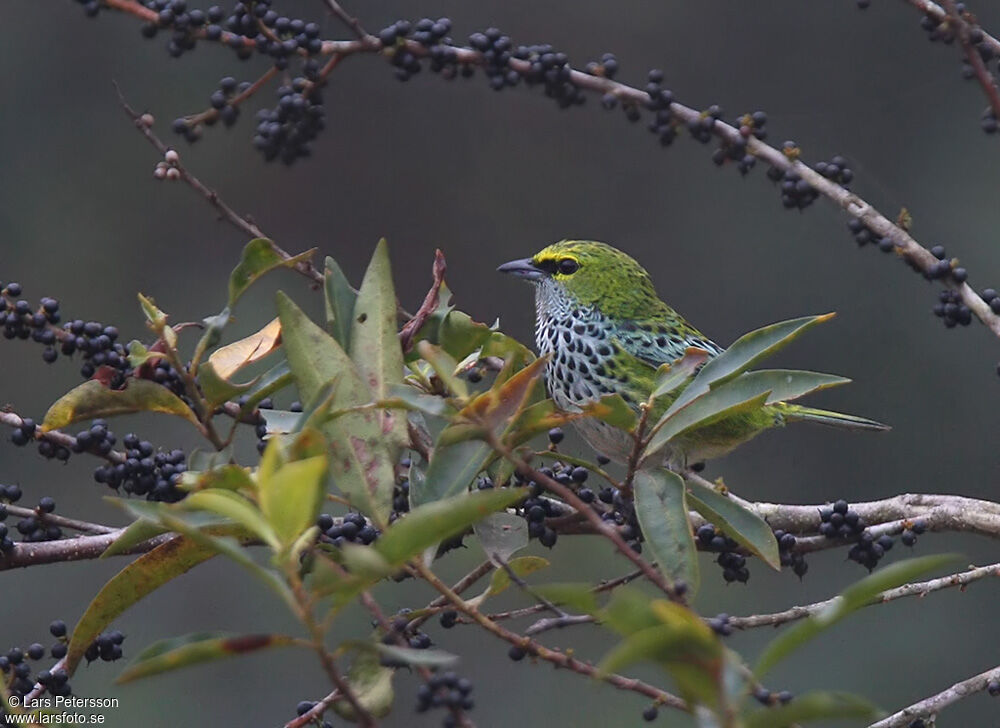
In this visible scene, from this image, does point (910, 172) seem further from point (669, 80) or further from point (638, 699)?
point (638, 699)

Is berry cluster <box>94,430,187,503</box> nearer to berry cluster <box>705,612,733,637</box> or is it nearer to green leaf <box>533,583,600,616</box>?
berry cluster <box>705,612,733,637</box>

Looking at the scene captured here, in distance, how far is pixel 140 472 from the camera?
2.23 meters

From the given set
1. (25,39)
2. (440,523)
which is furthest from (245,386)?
(25,39)

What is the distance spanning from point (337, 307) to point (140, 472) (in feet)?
1.78

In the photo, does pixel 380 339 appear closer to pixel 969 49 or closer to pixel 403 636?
pixel 403 636

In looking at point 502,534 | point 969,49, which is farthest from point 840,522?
point 969,49

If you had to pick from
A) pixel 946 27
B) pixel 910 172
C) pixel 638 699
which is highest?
pixel 946 27

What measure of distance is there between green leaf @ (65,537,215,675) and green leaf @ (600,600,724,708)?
2.58ft

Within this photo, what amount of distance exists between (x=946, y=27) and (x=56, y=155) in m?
8.39

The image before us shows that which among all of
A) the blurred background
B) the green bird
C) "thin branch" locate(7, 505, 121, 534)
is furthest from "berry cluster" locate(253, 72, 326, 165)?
the blurred background

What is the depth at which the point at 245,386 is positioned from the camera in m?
2.01

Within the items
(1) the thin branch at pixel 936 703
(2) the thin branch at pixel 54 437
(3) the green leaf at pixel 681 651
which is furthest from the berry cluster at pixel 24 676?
(1) the thin branch at pixel 936 703

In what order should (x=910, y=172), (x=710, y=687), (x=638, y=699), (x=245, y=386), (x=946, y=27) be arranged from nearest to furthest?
(x=710, y=687) < (x=245, y=386) < (x=946, y=27) < (x=638, y=699) < (x=910, y=172)

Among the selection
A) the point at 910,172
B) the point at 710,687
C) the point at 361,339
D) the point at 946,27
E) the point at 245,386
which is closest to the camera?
the point at 710,687
